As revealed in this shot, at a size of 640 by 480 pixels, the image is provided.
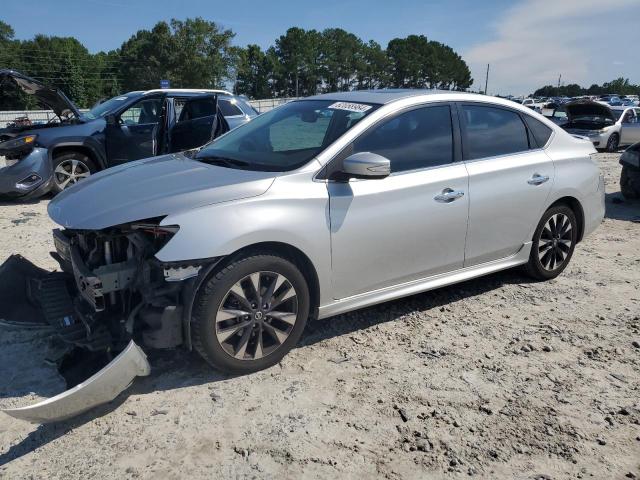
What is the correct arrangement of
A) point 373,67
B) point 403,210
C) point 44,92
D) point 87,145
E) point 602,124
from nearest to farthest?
point 403,210 < point 44,92 < point 87,145 < point 602,124 < point 373,67

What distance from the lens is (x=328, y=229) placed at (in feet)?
11.1

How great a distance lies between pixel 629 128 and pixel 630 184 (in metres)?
9.65

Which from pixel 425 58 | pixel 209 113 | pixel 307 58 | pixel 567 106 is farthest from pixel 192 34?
pixel 425 58

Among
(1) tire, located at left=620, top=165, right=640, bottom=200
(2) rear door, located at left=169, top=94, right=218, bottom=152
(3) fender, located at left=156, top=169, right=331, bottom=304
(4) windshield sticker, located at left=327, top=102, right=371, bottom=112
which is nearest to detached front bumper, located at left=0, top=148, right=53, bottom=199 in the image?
(2) rear door, located at left=169, top=94, right=218, bottom=152

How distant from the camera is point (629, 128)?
55.2 ft

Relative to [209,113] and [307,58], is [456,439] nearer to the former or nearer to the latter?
[209,113]

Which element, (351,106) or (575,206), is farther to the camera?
(575,206)

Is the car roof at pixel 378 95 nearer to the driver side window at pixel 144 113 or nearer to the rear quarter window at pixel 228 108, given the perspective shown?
the rear quarter window at pixel 228 108

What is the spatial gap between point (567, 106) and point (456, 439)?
1630 centimetres

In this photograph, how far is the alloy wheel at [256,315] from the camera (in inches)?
123

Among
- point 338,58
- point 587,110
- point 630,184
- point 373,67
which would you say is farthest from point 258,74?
point 630,184

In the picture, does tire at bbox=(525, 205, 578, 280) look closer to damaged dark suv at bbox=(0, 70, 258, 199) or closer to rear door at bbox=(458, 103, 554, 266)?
rear door at bbox=(458, 103, 554, 266)

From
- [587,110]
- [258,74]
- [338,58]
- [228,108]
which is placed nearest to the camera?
[228,108]

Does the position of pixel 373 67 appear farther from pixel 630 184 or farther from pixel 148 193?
pixel 148 193
